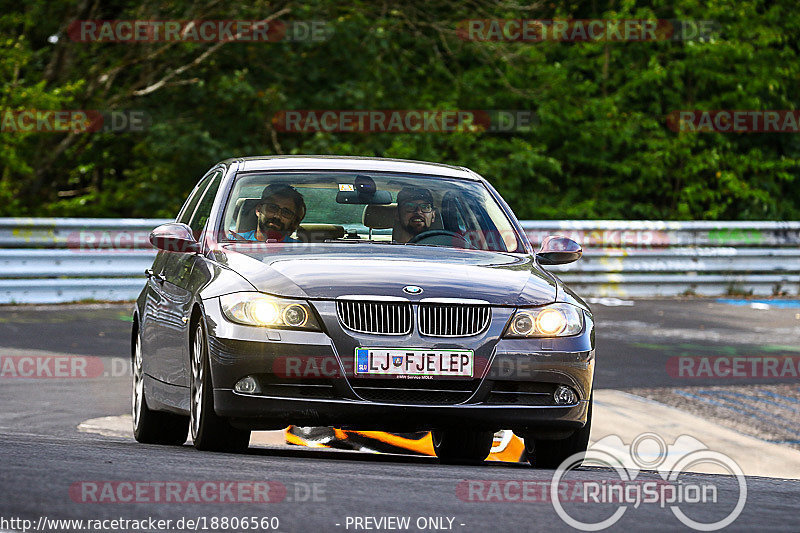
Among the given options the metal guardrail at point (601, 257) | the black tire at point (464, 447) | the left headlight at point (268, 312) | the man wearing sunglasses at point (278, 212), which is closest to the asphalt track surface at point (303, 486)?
the black tire at point (464, 447)

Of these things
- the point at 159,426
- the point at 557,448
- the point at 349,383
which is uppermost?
the point at 349,383

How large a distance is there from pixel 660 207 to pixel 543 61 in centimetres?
349

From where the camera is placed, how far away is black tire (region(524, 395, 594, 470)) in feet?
24.4

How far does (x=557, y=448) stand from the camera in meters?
7.56

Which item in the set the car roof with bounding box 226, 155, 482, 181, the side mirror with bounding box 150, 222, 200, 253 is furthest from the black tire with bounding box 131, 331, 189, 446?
the car roof with bounding box 226, 155, 482, 181

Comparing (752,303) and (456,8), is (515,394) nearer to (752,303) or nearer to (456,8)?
(752,303)

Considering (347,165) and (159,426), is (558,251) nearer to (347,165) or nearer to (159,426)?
(347,165)

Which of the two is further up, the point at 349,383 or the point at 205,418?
the point at 349,383

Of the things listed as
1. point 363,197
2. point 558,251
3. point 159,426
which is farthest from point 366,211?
point 159,426

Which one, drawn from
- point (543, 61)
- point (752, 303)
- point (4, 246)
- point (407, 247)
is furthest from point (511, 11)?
point (407, 247)

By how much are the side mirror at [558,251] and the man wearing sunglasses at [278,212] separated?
4.19 ft

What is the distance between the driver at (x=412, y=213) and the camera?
26.8ft

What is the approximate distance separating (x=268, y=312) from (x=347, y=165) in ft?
5.88

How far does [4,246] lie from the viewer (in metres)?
17.8
